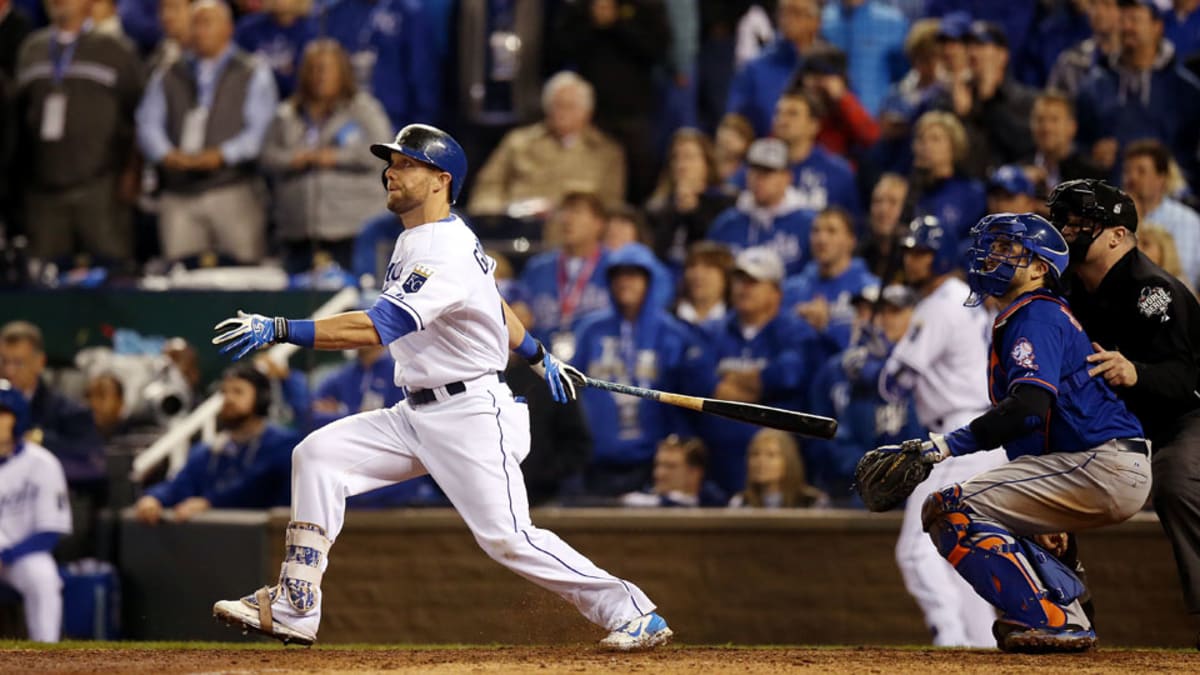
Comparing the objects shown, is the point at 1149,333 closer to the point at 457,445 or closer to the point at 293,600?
the point at 457,445

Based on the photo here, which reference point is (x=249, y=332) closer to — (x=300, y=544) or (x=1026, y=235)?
(x=300, y=544)

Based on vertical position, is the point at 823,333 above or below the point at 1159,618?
above

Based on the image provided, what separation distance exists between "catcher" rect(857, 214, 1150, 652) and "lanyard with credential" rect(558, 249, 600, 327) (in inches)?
135

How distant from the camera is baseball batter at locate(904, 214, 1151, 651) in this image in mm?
5766

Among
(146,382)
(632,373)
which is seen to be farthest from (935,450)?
(146,382)

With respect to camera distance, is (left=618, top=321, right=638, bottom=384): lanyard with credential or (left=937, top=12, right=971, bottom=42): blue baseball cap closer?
(left=618, top=321, right=638, bottom=384): lanyard with credential

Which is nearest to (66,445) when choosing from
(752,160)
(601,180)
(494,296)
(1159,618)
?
(601,180)

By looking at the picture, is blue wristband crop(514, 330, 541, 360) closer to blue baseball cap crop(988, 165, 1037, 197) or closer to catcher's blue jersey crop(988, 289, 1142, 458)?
catcher's blue jersey crop(988, 289, 1142, 458)

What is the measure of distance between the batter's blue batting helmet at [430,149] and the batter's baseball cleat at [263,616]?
143 centimetres

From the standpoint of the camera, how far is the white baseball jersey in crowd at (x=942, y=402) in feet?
26.1

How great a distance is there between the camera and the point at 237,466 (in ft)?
30.6

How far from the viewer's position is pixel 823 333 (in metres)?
8.93

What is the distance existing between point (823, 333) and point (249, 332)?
164 inches

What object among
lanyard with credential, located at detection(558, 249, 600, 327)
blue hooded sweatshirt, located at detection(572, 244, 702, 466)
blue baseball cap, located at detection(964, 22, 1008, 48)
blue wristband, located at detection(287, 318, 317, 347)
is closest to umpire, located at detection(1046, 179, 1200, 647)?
blue wristband, located at detection(287, 318, 317, 347)
